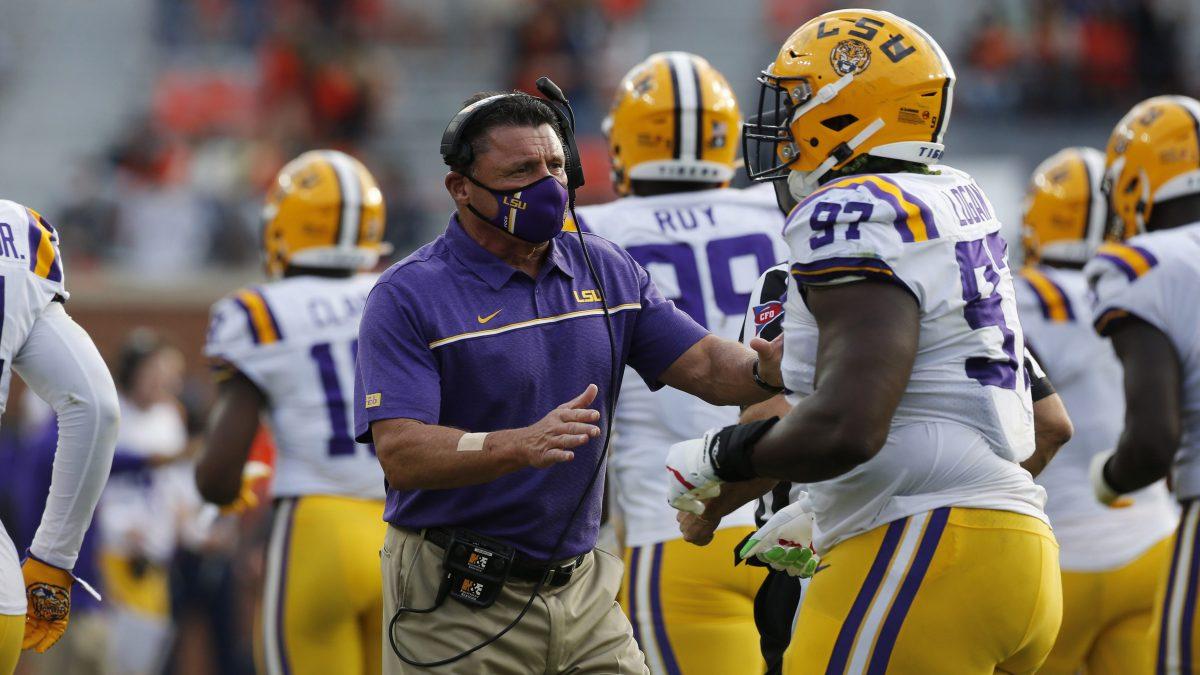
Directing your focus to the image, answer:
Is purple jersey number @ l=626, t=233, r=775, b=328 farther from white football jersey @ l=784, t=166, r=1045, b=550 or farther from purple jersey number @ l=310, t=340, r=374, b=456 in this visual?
white football jersey @ l=784, t=166, r=1045, b=550

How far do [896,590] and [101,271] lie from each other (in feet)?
36.6

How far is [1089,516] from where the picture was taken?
5895 millimetres

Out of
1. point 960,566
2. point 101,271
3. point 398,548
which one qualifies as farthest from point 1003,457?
point 101,271

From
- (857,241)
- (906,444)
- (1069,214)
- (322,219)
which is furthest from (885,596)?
(1069,214)

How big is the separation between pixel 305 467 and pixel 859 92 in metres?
2.91

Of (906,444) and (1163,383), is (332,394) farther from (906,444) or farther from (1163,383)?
(906,444)

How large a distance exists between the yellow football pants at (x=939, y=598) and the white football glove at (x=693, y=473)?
0.35m

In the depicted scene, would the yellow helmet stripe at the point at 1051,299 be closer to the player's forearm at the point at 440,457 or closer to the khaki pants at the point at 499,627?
the khaki pants at the point at 499,627

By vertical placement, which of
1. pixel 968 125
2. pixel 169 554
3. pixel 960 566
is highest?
pixel 960 566

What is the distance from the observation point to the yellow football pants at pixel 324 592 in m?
5.79

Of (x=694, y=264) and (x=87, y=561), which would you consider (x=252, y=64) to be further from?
(x=694, y=264)

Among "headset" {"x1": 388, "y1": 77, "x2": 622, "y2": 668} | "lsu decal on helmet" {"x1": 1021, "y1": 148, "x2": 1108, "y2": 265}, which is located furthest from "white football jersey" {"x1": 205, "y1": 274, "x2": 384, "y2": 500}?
"lsu decal on helmet" {"x1": 1021, "y1": 148, "x2": 1108, "y2": 265}

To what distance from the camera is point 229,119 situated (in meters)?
15.3

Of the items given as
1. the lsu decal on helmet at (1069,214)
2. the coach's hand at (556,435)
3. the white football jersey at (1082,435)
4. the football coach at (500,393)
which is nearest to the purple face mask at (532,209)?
the football coach at (500,393)
